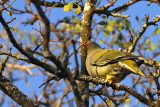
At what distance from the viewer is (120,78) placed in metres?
4.87

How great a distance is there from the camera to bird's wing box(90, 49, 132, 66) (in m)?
4.79

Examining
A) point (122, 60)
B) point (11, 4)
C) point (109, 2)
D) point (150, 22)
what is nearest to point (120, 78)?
point (122, 60)

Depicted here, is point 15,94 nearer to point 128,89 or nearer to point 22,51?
point 22,51

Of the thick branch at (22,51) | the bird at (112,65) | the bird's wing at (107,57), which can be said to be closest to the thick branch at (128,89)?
the thick branch at (22,51)

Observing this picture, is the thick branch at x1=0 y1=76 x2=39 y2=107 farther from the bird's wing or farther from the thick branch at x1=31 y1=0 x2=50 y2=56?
the thick branch at x1=31 y1=0 x2=50 y2=56

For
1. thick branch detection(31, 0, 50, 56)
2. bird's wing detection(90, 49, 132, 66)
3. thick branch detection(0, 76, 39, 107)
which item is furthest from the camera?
bird's wing detection(90, 49, 132, 66)

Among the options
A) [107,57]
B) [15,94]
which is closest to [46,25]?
[15,94]

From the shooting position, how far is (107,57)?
16.6ft

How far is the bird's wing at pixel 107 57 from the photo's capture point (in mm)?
4793

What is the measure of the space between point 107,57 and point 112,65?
0.26 metres

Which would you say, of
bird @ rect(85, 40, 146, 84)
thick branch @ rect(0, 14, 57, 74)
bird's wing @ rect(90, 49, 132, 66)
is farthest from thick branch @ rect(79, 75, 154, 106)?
bird's wing @ rect(90, 49, 132, 66)

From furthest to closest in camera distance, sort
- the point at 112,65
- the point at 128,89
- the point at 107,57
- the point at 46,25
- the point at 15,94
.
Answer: the point at 107,57 < the point at 112,65 < the point at 15,94 < the point at 128,89 < the point at 46,25

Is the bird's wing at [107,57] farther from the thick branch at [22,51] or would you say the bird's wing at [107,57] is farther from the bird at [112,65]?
the thick branch at [22,51]

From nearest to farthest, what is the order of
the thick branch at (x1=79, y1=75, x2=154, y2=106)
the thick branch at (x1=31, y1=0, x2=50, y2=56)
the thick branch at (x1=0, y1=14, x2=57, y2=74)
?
the thick branch at (x1=31, y1=0, x2=50, y2=56) < the thick branch at (x1=0, y1=14, x2=57, y2=74) < the thick branch at (x1=79, y1=75, x2=154, y2=106)
